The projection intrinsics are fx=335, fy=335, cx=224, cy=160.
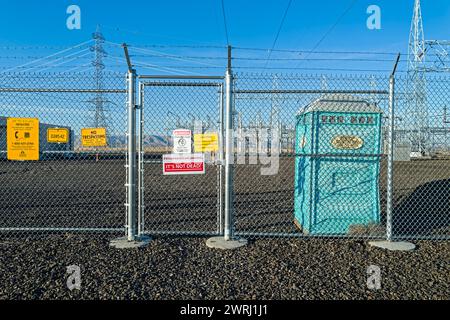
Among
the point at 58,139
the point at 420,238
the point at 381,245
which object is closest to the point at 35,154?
the point at 58,139

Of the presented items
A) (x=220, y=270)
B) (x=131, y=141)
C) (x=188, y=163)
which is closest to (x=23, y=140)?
(x=131, y=141)

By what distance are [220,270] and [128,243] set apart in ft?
5.24

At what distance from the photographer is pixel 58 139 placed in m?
5.64

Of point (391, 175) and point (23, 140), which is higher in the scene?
point (23, 140)

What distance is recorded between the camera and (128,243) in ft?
16.4

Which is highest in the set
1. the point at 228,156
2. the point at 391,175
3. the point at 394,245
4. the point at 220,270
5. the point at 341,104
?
the point at 341,104

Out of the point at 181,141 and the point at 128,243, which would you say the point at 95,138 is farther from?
the point at 128,243

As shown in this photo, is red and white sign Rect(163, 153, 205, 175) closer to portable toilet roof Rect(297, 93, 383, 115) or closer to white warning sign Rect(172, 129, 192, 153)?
white warning sign Rect(172, 129, 192, 153)

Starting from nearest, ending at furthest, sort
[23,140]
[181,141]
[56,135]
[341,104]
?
1. [181,141]
2. [23,140]
3. [341,104]
4. [56,135]

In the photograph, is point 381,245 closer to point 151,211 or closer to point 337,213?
point 337,213

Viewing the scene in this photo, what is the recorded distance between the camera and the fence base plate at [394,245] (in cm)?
491

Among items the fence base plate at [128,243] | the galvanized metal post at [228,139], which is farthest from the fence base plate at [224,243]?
the fence base plate at [128,243]

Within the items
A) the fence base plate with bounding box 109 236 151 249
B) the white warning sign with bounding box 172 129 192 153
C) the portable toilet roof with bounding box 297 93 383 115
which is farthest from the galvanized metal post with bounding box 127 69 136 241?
the portable toilet roof with bounding box 297 93 383 115
